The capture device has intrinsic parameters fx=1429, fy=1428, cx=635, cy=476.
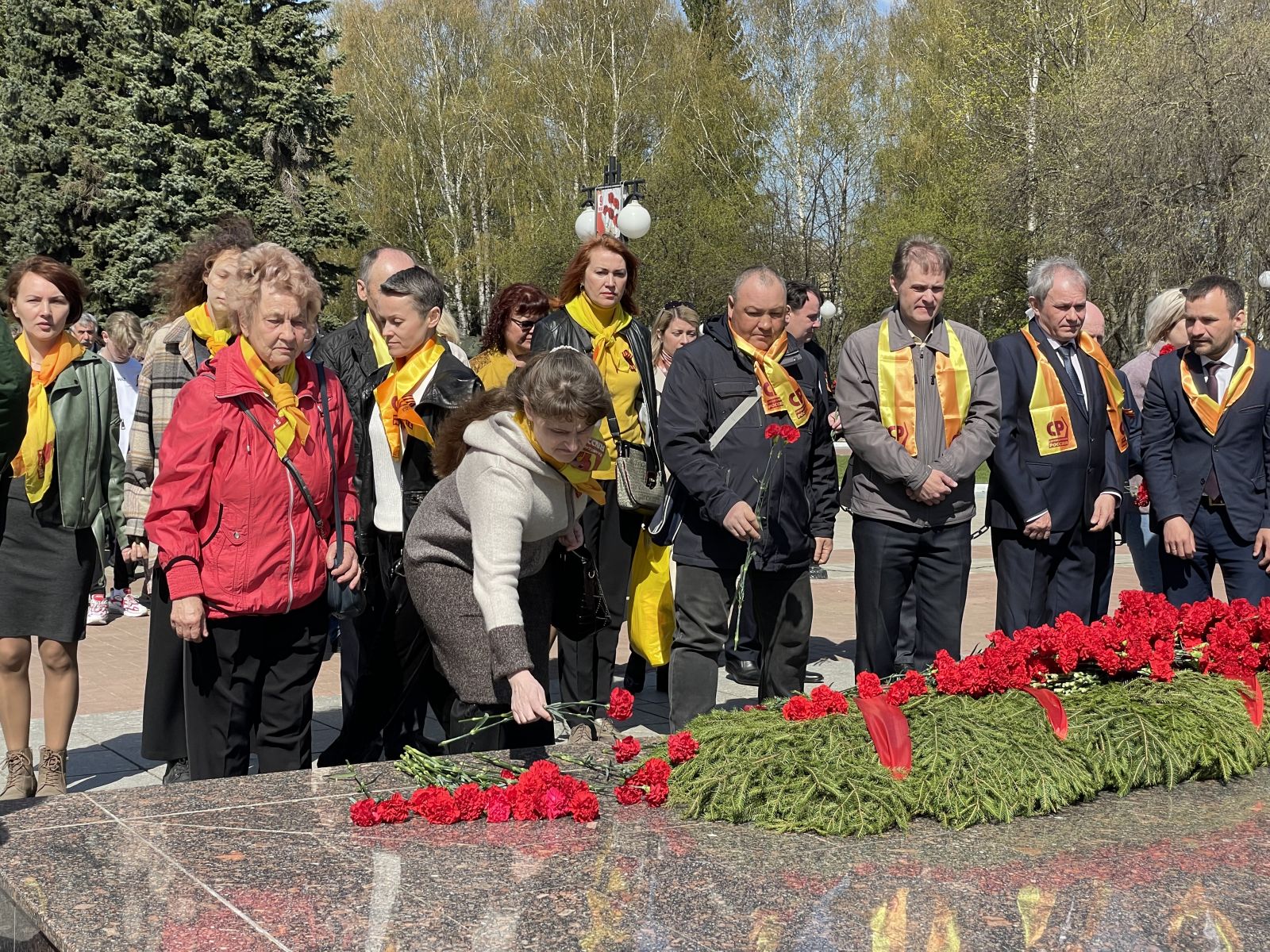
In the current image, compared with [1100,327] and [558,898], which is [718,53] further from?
[558,898]

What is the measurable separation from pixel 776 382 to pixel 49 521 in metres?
2.86

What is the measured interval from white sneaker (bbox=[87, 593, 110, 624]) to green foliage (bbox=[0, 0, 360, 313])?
2075 cm

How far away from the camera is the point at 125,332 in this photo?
10.8 m

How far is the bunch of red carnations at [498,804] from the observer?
11.5 feet

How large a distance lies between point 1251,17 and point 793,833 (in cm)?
2617

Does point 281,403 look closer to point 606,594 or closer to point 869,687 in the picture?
point 869,687

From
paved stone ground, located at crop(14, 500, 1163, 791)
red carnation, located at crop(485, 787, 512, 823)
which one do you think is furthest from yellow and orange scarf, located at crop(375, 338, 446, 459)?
red carnation, located at crop(485, 787, 512, 823)

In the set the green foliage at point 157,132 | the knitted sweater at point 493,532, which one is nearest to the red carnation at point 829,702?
the knitted sweater at point 493,532

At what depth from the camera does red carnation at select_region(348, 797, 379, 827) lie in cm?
345

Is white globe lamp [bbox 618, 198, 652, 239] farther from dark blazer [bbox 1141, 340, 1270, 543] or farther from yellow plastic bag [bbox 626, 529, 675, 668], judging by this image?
yellow plastic bag [bbox 626, 529, 675, 668]

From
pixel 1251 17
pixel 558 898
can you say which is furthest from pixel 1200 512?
pixel 1251 17

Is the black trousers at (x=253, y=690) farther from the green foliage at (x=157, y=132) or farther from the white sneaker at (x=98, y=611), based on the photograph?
the green foliage at (x=157, y=132)

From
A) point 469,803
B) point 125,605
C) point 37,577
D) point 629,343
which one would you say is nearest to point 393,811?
point 469,803

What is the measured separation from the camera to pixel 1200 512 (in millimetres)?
6648
